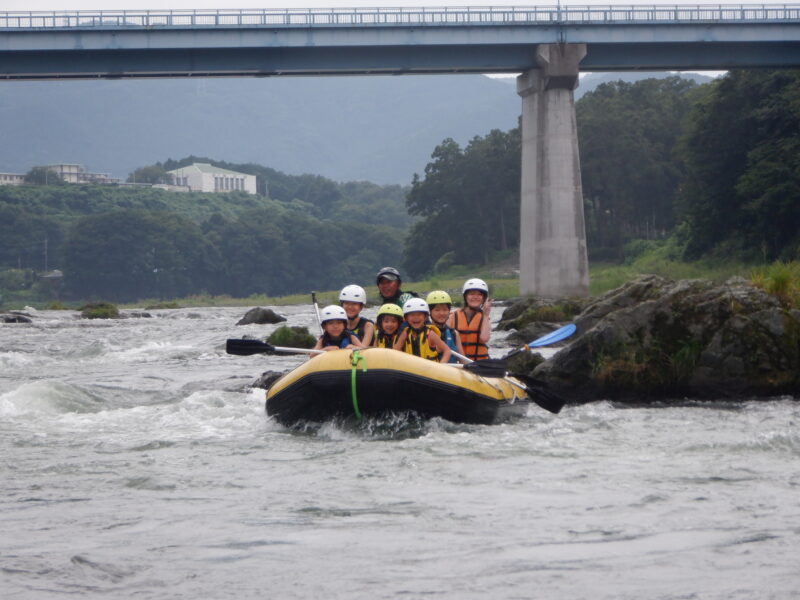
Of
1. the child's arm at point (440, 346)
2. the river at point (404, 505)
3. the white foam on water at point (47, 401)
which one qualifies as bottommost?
the river at point (404, 505)

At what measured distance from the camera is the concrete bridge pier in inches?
1574

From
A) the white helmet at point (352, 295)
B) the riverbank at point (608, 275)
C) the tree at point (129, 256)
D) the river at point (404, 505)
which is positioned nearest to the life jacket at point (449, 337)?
the white helmet at point (352, 295)

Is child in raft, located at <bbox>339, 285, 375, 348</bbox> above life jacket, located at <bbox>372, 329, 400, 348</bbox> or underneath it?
→ above

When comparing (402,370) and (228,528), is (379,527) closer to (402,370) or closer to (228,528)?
(228,528)

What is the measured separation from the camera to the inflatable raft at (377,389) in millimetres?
10195

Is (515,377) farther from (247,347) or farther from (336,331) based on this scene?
(247,347)

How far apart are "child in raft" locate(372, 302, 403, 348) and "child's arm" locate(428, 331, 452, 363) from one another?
1.12 feet

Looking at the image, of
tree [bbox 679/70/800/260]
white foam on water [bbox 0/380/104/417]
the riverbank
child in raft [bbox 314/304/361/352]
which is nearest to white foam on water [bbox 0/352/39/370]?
white foam on water [bbox 0/380/104/417]

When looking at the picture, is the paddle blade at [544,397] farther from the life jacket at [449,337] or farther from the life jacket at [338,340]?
the life jacket at [338,340]

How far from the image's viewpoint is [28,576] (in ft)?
19.1

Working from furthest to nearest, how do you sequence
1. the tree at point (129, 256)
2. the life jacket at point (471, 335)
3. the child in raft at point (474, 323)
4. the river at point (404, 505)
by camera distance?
the tree at point (129, 256), the life jacket at point (471, 335), the child in raft at point (474, 323), the river at point (404, 505)

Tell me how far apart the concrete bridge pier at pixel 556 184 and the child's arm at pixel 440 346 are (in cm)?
2858

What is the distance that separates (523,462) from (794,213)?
31451 millimetres

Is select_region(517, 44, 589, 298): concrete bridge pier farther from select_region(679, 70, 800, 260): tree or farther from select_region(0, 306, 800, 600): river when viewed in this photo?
select_region(0, 306, 800, 600): river
